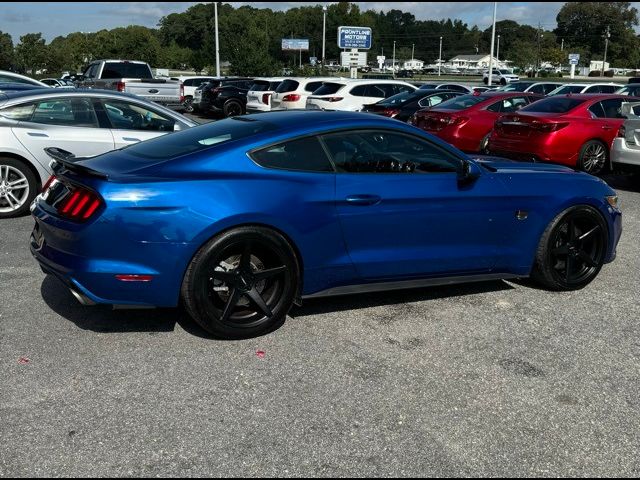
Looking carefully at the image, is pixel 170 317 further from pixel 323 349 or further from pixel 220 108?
pixel 220 108

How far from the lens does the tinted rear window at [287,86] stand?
69.7ft

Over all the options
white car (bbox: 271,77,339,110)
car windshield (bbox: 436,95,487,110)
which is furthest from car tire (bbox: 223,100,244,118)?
car windshield (bbox: 436,95,487,110)

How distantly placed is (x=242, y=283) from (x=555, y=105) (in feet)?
30.1

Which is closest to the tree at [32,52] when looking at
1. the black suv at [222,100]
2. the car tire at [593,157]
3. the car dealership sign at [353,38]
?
the car dealership sign at [353,38]

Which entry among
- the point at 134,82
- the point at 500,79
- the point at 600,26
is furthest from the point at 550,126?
the point at 600,26

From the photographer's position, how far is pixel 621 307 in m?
5.12

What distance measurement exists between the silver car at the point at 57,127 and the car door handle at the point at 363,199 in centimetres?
451

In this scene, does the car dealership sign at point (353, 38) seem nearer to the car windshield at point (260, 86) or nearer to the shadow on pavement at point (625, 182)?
the car windshield at point (260, 86)

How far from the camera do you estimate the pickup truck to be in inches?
749

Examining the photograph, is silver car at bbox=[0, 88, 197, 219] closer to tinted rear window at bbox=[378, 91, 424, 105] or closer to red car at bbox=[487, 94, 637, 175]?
red car at bbox=[487, 94, 637, 175]

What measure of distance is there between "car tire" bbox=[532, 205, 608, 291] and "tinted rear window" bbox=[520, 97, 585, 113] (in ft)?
21.2

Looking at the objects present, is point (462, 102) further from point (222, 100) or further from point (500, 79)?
point (500, 79)

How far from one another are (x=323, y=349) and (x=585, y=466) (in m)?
1.72

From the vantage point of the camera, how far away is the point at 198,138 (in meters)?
4.70
